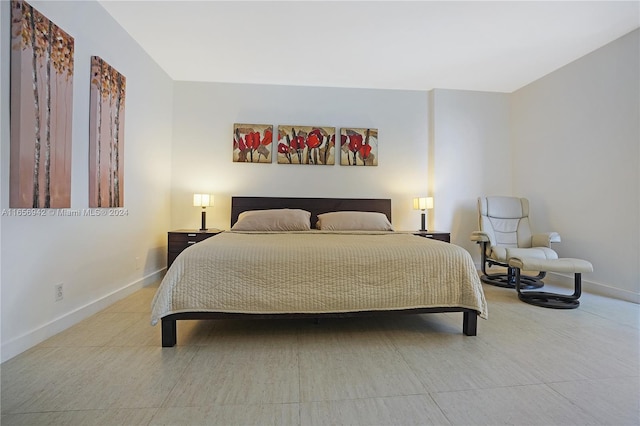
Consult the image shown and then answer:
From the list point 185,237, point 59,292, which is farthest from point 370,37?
point 59,292

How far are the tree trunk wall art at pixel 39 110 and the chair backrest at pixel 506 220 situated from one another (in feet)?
13.6

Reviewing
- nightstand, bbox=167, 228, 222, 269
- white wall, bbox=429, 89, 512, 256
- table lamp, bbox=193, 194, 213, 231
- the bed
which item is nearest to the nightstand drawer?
nightstand, bbox=167, 228, 222, 269

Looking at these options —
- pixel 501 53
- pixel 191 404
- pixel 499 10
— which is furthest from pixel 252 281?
pixel 501 53

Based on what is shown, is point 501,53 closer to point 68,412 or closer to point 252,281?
point 252,281

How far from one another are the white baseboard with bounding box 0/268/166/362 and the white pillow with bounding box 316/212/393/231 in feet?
7.16

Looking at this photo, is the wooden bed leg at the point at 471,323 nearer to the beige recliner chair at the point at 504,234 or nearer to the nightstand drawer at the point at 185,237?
the beige recliner chair at the point at 504,234

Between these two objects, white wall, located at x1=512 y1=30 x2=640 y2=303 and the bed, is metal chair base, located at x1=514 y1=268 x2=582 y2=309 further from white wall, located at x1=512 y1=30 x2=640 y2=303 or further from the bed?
the bed

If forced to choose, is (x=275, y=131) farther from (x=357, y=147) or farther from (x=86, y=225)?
(x=86, y=225)

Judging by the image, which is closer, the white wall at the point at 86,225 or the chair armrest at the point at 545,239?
the white wall at the point at 86,225

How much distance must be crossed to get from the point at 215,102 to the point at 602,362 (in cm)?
459

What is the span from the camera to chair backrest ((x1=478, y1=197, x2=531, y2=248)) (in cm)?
362

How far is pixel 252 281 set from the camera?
190 centimetres

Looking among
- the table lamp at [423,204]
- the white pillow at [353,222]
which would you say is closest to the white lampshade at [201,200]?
the white pillow at [353,222]

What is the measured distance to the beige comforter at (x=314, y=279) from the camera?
187 cm
